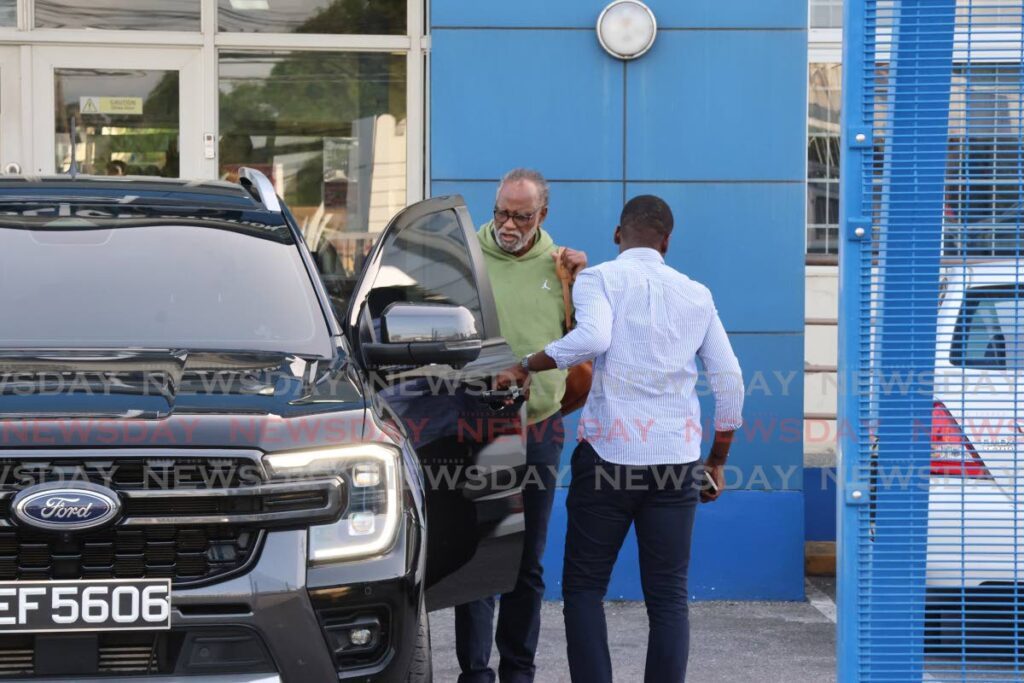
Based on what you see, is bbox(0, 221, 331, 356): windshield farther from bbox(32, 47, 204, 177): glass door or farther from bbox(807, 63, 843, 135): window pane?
bbox(807, 63, 843, 135): window pane

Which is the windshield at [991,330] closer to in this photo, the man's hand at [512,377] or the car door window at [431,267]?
the man's hand at [512,377]

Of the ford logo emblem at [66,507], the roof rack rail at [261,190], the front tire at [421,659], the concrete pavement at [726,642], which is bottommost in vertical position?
the concrete pavement at [726,642]

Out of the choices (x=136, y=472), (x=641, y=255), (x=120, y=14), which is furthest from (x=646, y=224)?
(x=120, y=14)

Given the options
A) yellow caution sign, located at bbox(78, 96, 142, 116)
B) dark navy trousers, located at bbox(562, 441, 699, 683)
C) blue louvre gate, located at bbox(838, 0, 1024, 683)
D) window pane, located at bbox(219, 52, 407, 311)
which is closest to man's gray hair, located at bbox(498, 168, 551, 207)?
dark navy trousers, located at bbox(562, 441, 699, 683)

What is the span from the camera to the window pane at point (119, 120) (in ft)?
26.9

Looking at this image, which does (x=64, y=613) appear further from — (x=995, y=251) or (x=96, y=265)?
(x=995, y=251)

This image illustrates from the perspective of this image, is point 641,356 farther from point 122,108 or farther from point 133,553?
point 122,108

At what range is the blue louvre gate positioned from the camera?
3973mm

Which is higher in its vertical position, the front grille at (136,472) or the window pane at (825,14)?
the window pane at (825,14)

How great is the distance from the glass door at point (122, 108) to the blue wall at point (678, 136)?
6.00ft

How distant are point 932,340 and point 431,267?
5.98ft

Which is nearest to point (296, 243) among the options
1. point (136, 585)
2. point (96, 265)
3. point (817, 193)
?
point (96, 265)

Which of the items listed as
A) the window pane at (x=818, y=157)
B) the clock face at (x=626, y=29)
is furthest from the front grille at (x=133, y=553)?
the window pane at (x=818, y=157)

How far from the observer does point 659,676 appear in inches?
180
